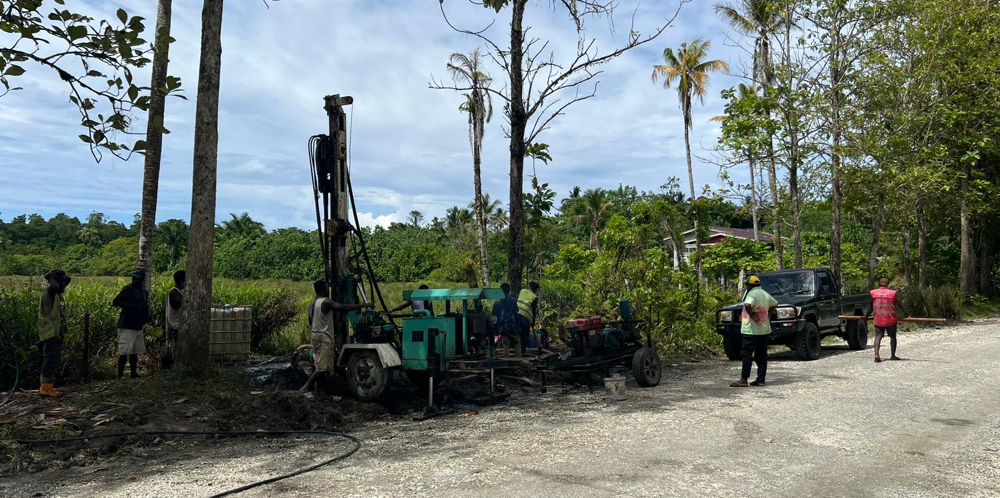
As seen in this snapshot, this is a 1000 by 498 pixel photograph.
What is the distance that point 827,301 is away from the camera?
1595 centimetres

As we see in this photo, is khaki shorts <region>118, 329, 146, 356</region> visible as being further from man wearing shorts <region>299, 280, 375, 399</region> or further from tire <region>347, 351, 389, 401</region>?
tire <region>347, 351, 389, 401</region>

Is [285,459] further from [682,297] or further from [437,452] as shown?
[682,297]

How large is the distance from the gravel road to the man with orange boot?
2.90 meters

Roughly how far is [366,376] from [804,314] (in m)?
9.72

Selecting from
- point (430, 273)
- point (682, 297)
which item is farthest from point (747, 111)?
point (430, 273)

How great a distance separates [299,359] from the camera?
11.9 metres

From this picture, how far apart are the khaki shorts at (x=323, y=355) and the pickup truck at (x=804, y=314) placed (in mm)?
8524

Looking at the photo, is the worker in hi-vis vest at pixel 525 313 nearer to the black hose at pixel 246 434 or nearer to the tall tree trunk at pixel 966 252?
the black hose at pixel 246 434

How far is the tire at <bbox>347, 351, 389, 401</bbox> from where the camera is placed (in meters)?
9.90

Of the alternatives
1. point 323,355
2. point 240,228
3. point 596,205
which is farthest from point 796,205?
point 240,228

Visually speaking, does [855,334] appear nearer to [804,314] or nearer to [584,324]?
[804,314]

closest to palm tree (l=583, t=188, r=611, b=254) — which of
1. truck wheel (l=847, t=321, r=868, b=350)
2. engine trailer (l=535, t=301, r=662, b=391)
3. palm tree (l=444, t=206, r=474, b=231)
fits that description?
palm tree (l=444, t=206, r=474, b=231)

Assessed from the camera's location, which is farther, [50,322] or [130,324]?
[130,324]

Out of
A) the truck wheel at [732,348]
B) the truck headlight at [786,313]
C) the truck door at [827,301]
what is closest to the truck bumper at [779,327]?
the truck headlight at [786,313]
